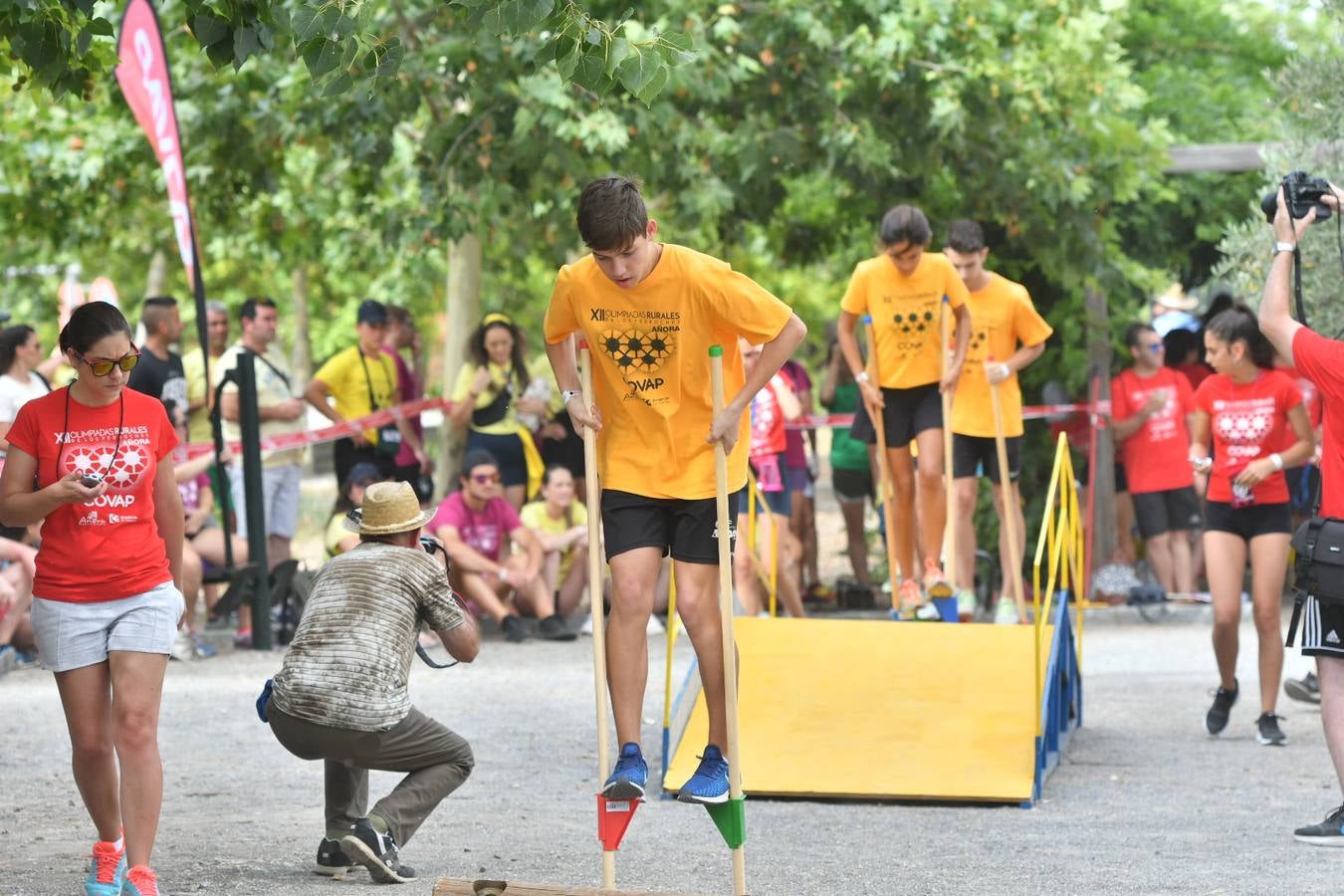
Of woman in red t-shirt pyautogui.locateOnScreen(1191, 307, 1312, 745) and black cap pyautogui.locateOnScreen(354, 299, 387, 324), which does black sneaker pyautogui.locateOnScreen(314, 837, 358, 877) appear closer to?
woman in red t-shirt pyautogui.locateOnScreen(1191, 307, 1312, 745)

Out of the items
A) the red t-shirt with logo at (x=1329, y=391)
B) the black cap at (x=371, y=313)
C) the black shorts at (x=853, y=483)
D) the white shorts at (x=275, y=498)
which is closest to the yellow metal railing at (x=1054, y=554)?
the red t-shirt with logo at (x=1329, y=391)

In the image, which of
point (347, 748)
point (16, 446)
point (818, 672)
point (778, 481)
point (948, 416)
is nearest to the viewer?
point (16, 446)

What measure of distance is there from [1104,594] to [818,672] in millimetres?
7380

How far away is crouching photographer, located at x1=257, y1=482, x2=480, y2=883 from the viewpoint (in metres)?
6.34

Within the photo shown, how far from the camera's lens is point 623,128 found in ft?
44.1

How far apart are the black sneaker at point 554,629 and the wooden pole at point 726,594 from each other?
763 centimetres

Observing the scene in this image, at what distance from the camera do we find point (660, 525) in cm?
621

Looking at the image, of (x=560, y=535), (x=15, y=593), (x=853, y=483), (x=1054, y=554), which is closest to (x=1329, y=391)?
(x=1054, y=554)

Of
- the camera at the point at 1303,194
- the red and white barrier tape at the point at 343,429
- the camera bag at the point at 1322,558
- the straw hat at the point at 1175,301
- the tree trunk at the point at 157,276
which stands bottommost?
the camera bag at the point at 1322,558

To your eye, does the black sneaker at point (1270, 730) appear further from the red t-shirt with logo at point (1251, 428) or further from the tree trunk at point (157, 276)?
the tree trunk at point (157, 276)

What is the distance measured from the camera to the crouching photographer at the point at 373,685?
634cm

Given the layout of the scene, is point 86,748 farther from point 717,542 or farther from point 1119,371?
point 1119,371

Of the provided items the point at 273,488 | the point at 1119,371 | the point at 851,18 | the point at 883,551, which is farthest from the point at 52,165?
the point at 1119,371

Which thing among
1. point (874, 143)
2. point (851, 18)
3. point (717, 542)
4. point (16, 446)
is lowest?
point (717, 542)
